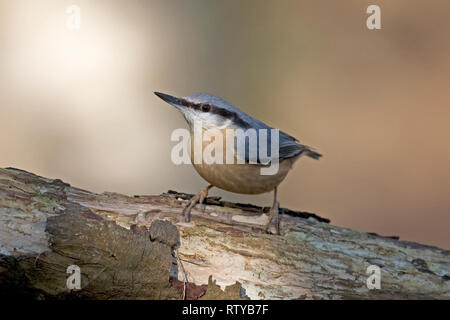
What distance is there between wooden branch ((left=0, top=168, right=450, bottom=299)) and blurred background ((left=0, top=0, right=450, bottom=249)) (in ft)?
8.20

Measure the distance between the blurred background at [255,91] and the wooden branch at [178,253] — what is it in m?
2.50

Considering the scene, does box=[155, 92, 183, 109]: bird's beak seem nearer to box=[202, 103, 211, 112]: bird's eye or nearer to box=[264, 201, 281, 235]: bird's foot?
box=[202, 103, 211, 112]: bird's eye

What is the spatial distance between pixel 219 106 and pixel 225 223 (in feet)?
3.25

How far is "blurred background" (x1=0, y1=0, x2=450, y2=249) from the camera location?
6141 millimetres

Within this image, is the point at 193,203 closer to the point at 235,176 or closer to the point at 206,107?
the point at 235,176

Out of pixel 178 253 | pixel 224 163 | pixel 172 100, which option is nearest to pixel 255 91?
pixel 172 100

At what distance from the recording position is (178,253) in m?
3.19

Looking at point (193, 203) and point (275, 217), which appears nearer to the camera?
Answer: point (193, 203)

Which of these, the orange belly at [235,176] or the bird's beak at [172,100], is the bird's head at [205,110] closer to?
the bird's beak at [172,100]

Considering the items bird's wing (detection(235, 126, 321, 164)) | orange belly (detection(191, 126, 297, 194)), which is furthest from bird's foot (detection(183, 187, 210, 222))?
bird's wing (detection(235, 126, 321, 164))

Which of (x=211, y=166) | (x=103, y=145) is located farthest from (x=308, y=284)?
(x=103, y=145)

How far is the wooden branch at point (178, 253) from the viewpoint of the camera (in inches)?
113

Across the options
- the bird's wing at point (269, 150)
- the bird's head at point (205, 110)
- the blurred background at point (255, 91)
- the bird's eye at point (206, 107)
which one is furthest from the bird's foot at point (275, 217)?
the blurred background at point (255, 91)

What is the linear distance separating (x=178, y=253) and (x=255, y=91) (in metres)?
4.20
